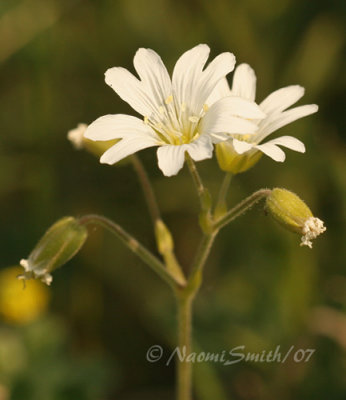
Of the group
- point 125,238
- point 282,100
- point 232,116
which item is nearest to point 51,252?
point 125,238

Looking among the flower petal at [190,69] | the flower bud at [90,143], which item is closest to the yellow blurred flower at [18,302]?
the flower bud at [90,143]

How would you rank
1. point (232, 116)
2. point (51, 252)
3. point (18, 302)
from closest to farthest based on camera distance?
point (232, 116)
point (51, 252)
point (18, 302)

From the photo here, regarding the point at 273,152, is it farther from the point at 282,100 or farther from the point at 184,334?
the point at 184,334

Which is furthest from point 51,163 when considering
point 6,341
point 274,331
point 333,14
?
point 333,14

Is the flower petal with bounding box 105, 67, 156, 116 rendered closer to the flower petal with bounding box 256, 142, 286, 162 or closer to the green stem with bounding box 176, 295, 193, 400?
the flower petal with bounding box 256, 142, 286, 162

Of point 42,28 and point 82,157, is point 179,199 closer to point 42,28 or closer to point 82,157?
point 82,157
